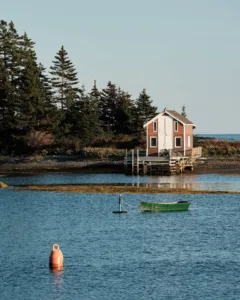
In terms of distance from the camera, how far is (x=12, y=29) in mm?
129750

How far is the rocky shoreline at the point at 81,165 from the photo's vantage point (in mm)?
102000

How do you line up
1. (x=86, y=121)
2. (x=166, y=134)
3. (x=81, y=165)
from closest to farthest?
(x=166, y=134) < (x=81, y=165) < (x=86, y=121)

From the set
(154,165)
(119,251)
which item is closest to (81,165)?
(154,165)

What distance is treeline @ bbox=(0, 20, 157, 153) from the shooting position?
116 m

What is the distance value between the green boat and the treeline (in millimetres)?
50977

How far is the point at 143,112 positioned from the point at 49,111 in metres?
14.7

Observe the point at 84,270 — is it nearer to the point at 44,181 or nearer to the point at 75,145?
the point at 44,181

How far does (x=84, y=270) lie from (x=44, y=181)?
164 ft

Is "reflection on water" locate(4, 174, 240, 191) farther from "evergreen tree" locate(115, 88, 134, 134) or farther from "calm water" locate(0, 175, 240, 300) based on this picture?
"evergreen tree" locate(115, 88, 134, 134)

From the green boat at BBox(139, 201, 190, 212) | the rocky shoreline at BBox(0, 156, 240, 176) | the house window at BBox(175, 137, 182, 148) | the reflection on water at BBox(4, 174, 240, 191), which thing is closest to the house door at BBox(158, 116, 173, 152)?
the house window at BBox(175, 137, 182, 148)

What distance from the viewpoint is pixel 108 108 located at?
5128 inches

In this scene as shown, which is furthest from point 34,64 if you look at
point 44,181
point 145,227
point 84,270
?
point 84,270

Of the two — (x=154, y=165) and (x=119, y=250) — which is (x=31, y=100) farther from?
(x=119, y=250)

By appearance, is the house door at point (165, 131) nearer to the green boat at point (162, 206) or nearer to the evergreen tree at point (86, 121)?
the evergreen tree at point (86, 121)
